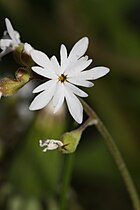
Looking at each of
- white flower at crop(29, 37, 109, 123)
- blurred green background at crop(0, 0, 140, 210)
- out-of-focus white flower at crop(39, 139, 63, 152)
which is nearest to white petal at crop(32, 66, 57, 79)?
white flower at crop(29, 37, 109, 123)

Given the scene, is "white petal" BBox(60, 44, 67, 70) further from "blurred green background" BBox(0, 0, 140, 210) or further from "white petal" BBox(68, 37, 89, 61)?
"blurred green background" BBox(0, 0, 140, 210)

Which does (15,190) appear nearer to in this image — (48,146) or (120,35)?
(48,146)

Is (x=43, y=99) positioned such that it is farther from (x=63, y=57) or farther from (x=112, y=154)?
(x=112, y=154)

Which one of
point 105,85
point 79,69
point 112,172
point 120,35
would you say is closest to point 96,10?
point 120,35

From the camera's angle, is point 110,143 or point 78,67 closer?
point 78,67

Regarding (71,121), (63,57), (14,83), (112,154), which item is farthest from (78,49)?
(71,121)

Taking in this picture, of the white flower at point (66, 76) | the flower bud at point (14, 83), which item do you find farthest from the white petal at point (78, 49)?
the flower bud at point (14, 83)

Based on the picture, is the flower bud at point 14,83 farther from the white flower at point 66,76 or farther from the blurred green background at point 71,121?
the blurred green background at point 71,121
